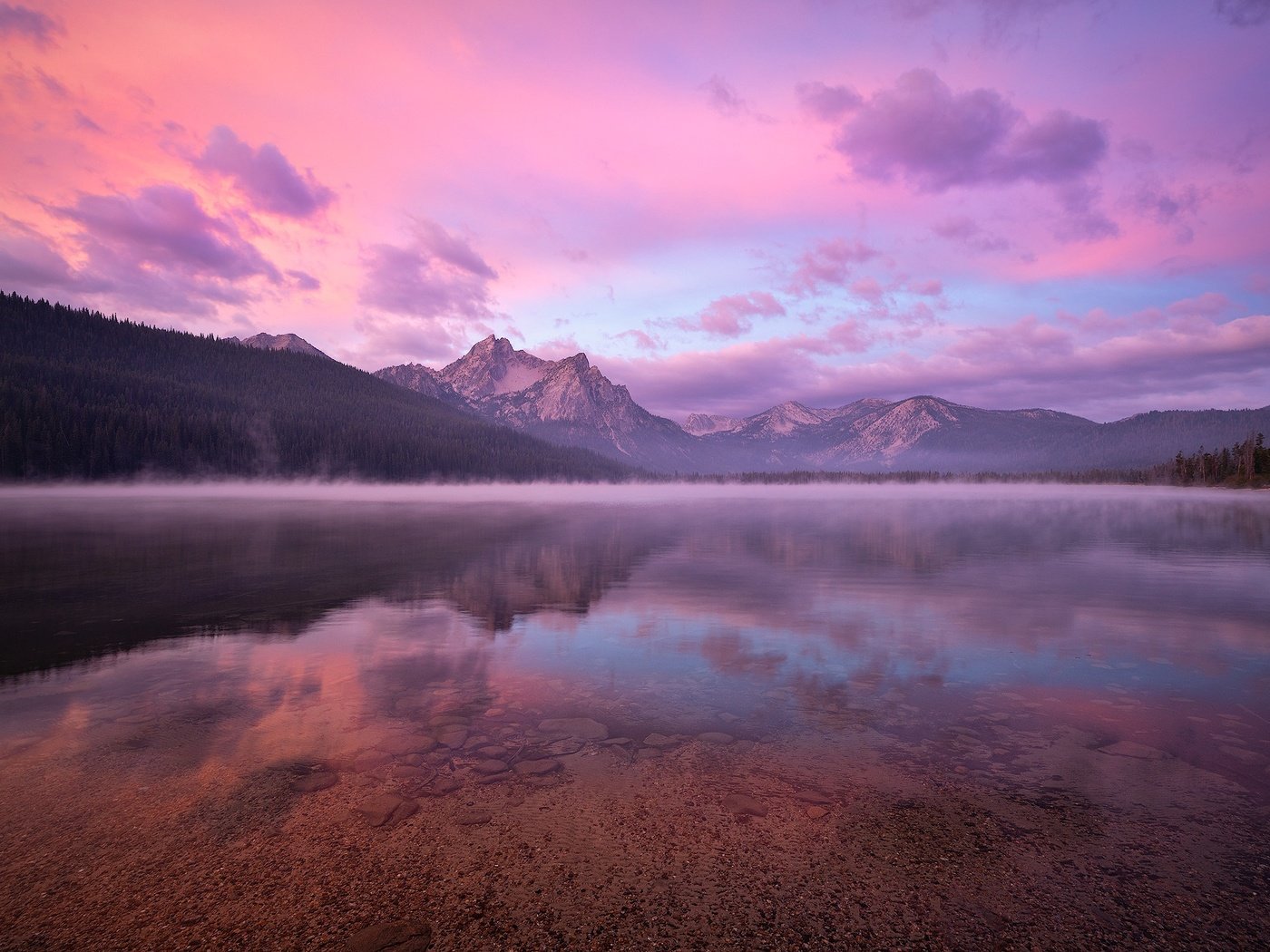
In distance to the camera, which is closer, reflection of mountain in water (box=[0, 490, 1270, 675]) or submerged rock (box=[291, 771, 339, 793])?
submerged rock (box=[291, 771, 339, 793])

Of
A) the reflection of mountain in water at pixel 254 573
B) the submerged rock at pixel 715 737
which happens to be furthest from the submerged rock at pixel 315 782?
the reflection of mountain in water at pixel 254 573

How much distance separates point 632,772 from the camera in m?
10.9

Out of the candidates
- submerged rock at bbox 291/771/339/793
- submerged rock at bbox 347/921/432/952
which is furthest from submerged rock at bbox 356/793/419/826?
submerged rock at bbox 347/921/432/952

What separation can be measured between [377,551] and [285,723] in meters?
36.1

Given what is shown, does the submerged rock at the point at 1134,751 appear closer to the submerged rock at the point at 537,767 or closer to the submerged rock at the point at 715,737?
the submerged rock at the point at 715,737

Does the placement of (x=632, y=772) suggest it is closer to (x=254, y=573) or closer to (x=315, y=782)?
(x=315, y=782)

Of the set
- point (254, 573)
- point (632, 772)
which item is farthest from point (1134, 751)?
point (254, 573)

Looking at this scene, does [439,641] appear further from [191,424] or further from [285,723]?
[191,424]

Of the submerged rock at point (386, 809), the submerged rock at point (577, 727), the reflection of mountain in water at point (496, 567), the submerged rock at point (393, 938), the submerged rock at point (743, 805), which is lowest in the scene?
the reflection of mountain in water at point (496, 567)

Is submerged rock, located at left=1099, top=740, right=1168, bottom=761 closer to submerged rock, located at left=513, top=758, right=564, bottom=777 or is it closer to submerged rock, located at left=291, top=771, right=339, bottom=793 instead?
submerged rock, located at left=513, top=758, right=564, bottom=777

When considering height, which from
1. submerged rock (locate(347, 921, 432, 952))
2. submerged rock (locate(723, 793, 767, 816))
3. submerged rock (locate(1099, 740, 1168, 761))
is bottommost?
submerged rock (locate(1099, 740, 1168, 761))

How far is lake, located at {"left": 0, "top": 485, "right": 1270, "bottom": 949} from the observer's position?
7.18 m

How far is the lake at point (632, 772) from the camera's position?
7.18 meters

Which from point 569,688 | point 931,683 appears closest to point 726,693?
point 569,688
